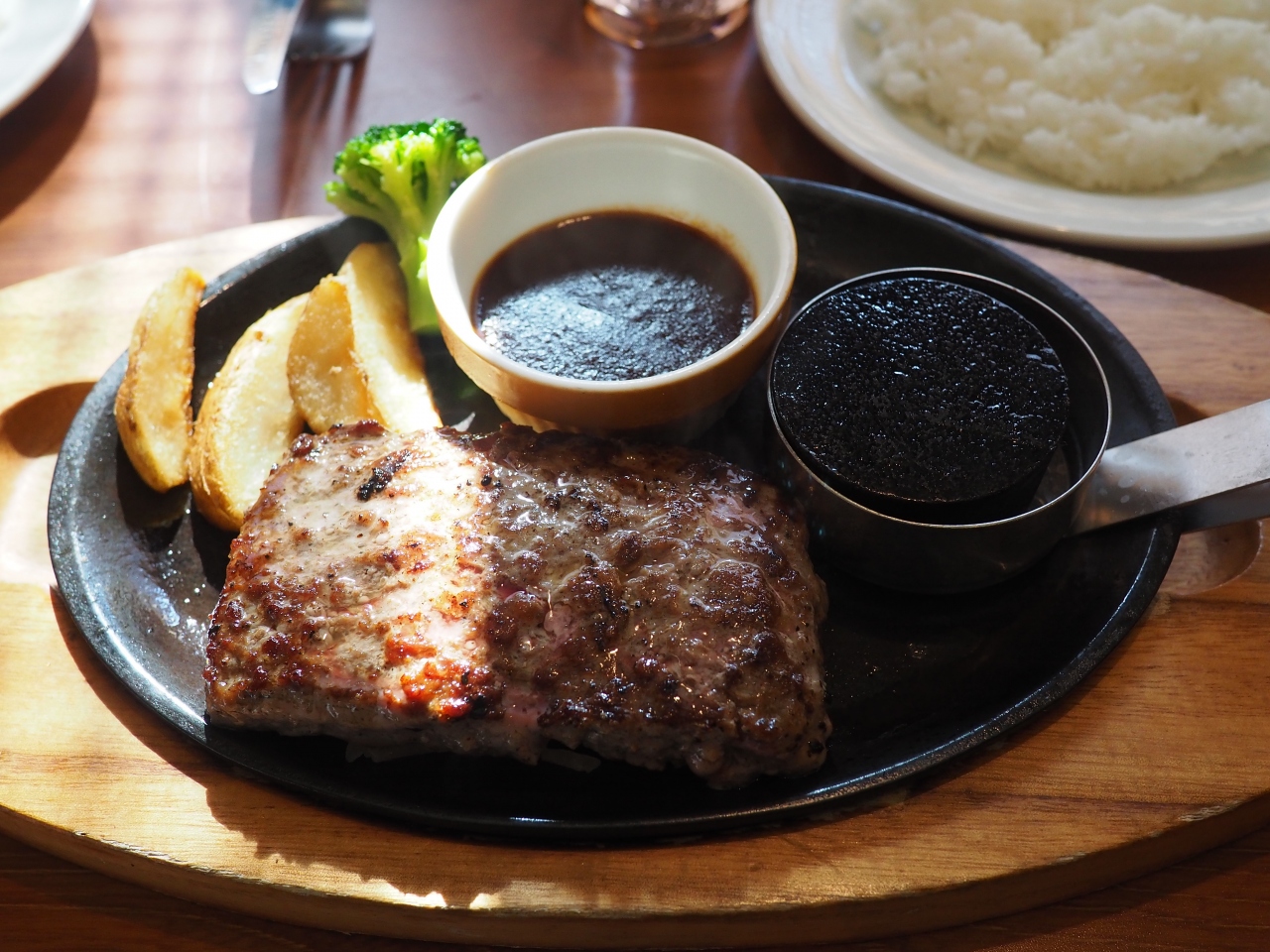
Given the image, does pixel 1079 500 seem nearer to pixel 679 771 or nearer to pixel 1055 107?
pixel 679 771

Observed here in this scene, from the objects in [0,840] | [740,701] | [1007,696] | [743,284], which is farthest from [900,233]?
[0,840]

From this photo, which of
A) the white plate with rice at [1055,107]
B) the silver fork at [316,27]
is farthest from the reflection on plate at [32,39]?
the white plate with rice at [1055,107]

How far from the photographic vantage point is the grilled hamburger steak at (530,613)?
1854mm

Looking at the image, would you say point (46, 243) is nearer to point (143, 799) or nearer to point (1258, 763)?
point (143, 799)

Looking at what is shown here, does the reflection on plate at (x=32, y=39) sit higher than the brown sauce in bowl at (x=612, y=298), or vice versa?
the brown sauce in bowl at (x=612, y=298)

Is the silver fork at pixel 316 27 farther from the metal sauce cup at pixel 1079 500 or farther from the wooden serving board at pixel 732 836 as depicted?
the metal sauce cup at pixel 1079 500

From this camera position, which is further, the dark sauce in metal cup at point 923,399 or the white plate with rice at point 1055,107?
the white plate with rice at point 1055,107

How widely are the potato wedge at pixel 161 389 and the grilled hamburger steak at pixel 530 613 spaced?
1.39 ft

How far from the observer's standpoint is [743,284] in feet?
8.43

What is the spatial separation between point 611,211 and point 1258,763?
6.65 ft

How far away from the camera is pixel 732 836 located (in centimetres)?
192

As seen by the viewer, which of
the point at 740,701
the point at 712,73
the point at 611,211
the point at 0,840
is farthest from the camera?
the point at 712,73

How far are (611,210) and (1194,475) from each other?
5.26 ft

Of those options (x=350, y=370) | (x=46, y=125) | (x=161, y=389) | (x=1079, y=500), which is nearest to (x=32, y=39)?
(x=46, y=125)
